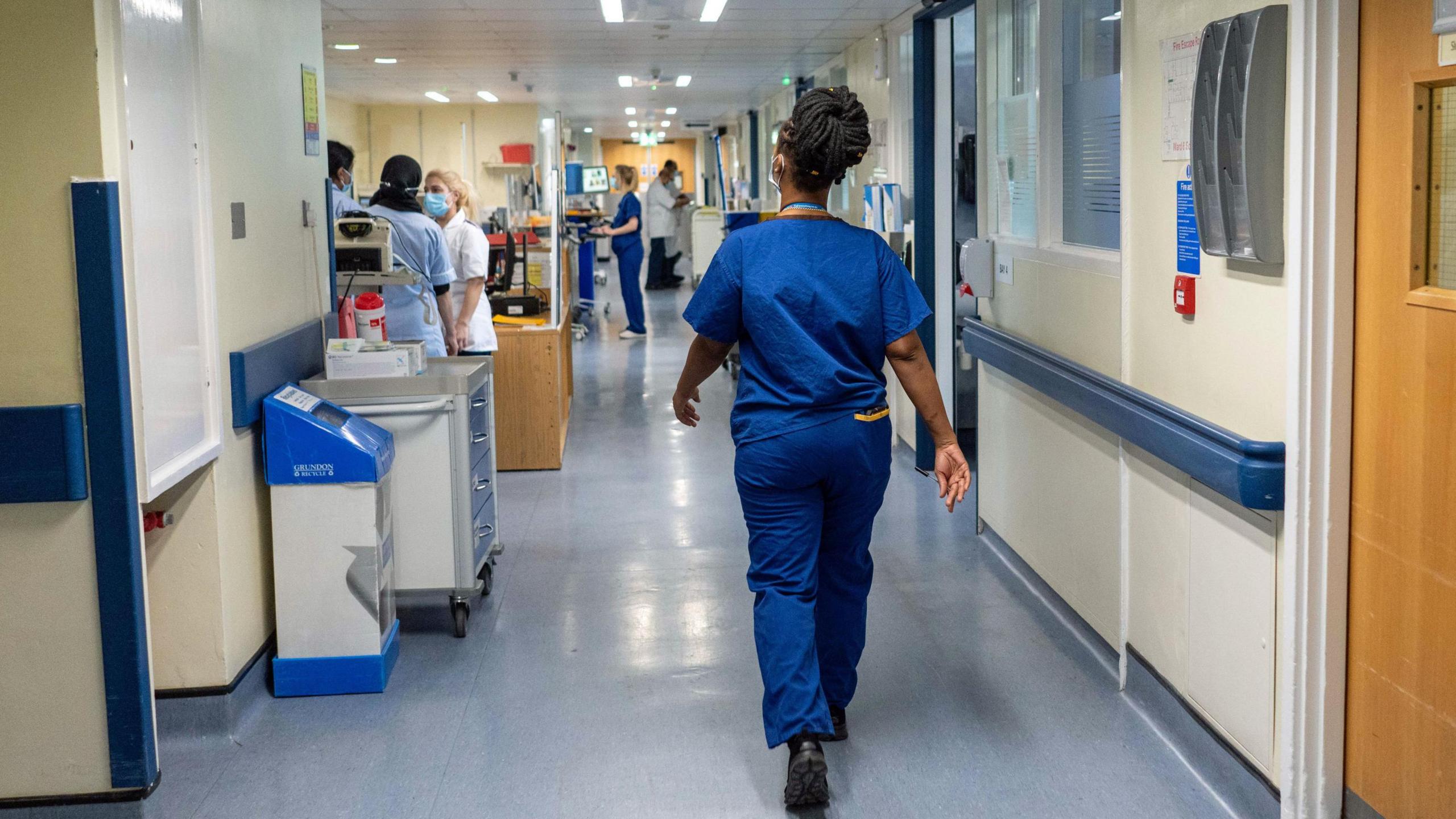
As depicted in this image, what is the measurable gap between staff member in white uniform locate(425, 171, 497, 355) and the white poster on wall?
11.7ft

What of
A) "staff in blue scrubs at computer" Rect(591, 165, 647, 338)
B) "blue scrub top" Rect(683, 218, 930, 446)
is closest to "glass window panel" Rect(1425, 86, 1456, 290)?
"blue scrub top" Rect(683, 218, 930, 446)

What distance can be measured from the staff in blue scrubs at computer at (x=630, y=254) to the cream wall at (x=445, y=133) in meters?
4.63

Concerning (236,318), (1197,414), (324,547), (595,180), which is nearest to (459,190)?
(236,318)

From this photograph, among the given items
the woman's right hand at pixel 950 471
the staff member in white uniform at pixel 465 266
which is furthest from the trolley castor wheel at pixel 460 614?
the staff member in white uniform at pixel 465 266

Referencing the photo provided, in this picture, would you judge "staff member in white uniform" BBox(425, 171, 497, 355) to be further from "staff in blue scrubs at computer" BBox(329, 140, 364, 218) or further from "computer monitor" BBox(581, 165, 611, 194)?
"computer monitor" BBox(581, 165, 611, 194)

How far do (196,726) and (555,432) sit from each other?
3.25 m

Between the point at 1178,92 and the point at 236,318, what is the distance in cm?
231

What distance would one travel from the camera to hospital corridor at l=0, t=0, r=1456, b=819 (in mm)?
2264

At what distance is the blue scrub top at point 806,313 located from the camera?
2645 millimetres

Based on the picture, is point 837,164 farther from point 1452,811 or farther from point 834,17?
point 834,17

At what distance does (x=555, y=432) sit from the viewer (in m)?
6.28

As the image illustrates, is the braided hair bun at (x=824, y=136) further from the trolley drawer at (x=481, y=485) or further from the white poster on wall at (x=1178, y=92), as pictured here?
the trolley drawer at (x=481, y=485)

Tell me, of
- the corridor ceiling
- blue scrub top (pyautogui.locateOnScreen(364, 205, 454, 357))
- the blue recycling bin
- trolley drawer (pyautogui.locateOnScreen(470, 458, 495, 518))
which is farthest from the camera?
the corridor ceiling

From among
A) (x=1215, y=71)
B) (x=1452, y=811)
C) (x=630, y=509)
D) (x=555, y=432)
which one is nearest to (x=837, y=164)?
(x=1215, y=71)
